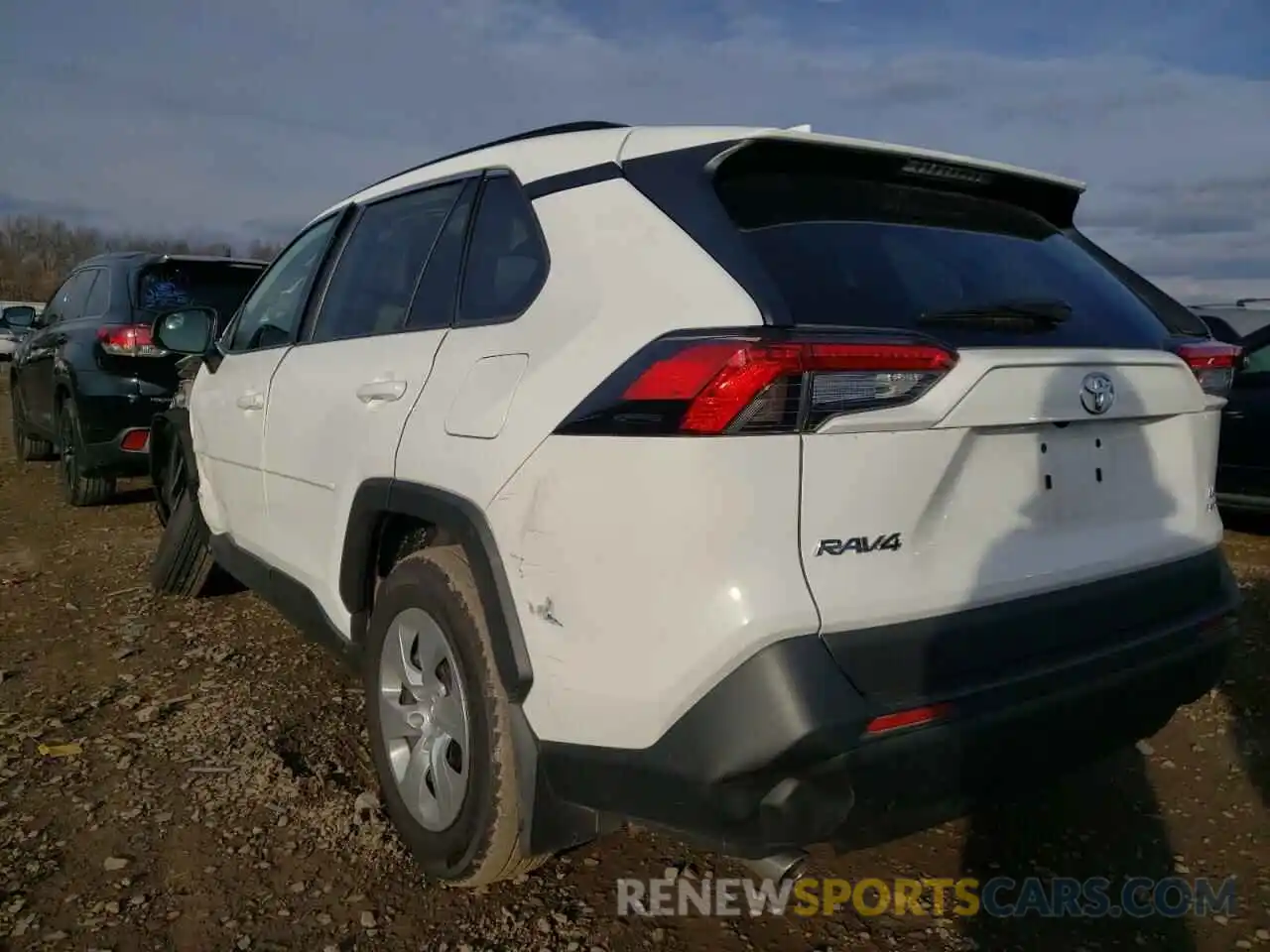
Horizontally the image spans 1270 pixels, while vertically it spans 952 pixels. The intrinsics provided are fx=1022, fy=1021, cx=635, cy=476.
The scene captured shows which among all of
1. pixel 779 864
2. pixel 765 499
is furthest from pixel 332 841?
pixel 765 499

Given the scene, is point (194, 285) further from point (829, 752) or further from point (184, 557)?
point (829, 752)

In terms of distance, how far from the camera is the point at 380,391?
9.10ft

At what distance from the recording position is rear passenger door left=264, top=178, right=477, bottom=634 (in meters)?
2.74

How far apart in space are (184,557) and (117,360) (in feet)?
7.93

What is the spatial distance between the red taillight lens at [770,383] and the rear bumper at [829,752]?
1.35 ft

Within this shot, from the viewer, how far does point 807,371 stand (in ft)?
5.92

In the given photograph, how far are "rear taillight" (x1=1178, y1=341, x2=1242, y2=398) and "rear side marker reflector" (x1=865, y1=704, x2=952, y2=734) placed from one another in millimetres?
1183

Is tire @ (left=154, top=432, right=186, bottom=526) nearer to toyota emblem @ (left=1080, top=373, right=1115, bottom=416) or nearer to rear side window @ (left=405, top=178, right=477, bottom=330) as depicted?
rear side window @ (left=405, top=178, right=477, bottom=330)

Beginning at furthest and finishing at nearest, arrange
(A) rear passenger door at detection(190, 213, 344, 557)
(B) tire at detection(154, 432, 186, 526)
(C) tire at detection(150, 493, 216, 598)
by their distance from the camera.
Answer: (B) tire at detection(154, 432, 186, 526) < (C) tire at detection(150, 493, 216, 598) < (A) rear passenger door at detection(190, 213, 344, 557)

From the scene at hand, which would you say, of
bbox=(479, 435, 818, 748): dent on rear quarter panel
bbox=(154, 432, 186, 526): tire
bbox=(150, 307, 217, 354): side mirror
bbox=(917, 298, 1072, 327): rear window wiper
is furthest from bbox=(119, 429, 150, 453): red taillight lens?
bbox=(917, 298, 1072, 327): rear window wiper

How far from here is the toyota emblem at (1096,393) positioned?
2.14 m

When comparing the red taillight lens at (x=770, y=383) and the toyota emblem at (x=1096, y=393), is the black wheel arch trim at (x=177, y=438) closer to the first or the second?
the red taillight lens at (x=770, y=383)

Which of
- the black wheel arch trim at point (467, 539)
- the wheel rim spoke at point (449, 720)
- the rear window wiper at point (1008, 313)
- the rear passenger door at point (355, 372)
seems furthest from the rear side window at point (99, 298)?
the rear window wiper at point (1008, 313)

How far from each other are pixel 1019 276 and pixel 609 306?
101 cm
